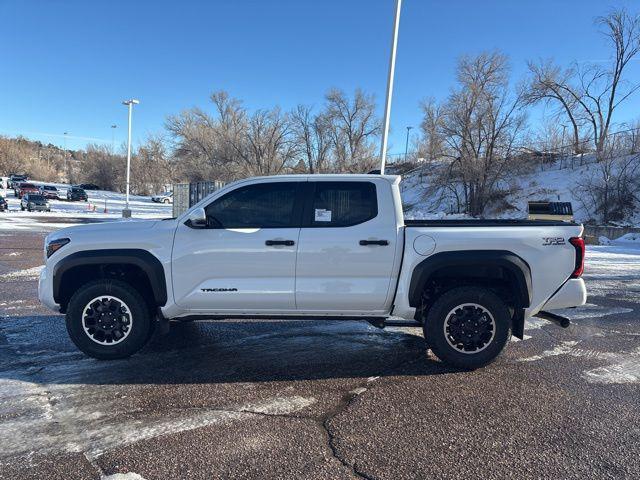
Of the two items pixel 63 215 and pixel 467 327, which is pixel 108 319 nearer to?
pixel 467 327

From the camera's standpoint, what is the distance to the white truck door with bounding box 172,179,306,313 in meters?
4.47

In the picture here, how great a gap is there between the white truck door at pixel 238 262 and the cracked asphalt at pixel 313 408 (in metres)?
0.69

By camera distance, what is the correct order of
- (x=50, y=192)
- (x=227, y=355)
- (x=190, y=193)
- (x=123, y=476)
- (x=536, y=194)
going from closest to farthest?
1. (x=123, y=476)
2. (x=227, y=355)
3. (x=190, y=193)
4. (x=536, y=194)
5. (x=50, y=192)

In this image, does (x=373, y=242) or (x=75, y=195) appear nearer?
(x=373, y=242)

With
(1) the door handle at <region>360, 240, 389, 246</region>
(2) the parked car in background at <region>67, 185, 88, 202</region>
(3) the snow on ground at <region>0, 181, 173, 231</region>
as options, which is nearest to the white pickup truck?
(1) the door handle at <region>360, 240, 389, 246</region>

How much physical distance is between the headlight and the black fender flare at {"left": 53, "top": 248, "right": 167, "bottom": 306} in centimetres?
16

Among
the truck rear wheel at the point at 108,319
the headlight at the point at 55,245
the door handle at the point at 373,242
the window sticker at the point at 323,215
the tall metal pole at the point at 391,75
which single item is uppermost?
the tall metal pole at the point at 391,75

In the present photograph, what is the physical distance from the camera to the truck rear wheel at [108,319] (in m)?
4.57

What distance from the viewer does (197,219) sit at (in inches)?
174

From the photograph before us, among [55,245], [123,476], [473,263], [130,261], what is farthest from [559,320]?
[55,245]

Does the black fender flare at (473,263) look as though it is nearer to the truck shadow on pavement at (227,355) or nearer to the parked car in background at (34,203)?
the truck shadow on pavement at (227,355)

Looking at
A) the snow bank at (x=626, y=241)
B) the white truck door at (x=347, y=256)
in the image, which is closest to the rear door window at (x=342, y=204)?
the white truck door at (x=347, y=256)

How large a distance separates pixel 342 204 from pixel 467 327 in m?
1.77

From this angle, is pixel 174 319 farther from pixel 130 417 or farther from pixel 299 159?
pixel 299 159
